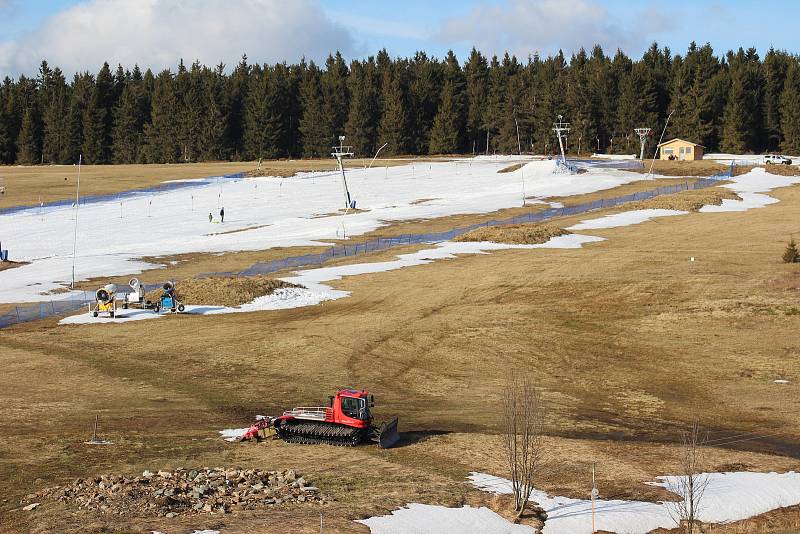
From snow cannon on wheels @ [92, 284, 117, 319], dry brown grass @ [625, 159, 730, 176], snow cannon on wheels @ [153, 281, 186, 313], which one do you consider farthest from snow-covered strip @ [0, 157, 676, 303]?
snow cannon on wheels @ [153, 281, 186, 313]

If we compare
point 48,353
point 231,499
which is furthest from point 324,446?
point 48,353

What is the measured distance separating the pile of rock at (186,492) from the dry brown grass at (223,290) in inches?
1328

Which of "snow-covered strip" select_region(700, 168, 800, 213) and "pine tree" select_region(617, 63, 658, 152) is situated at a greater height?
"pine tree" select_region(617, 63, 658, 152)

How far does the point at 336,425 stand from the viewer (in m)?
33.9

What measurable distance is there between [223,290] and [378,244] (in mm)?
31276

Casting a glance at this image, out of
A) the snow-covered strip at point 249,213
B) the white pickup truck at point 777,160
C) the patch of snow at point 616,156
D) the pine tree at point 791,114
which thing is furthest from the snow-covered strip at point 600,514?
the pine tree at point 791,114

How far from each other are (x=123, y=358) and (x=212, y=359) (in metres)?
4.57

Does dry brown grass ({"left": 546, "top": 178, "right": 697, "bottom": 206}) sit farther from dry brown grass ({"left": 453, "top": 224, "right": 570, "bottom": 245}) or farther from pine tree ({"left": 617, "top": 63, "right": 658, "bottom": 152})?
pine tree ({"left": 617, "top": 63, "right": 658, "bottom": 152})

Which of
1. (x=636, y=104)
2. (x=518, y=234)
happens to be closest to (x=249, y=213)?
(x=518, y=234)

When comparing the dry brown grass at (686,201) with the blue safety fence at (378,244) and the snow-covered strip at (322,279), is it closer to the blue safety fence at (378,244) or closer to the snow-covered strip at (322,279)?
the blue safety fence at (378,244)

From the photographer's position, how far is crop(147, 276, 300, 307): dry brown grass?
62469 mm

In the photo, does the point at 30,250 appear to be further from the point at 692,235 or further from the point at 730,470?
the point at 730,470

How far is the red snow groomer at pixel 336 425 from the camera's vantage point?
111 feet

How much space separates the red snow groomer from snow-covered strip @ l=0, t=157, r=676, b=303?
123 feet
